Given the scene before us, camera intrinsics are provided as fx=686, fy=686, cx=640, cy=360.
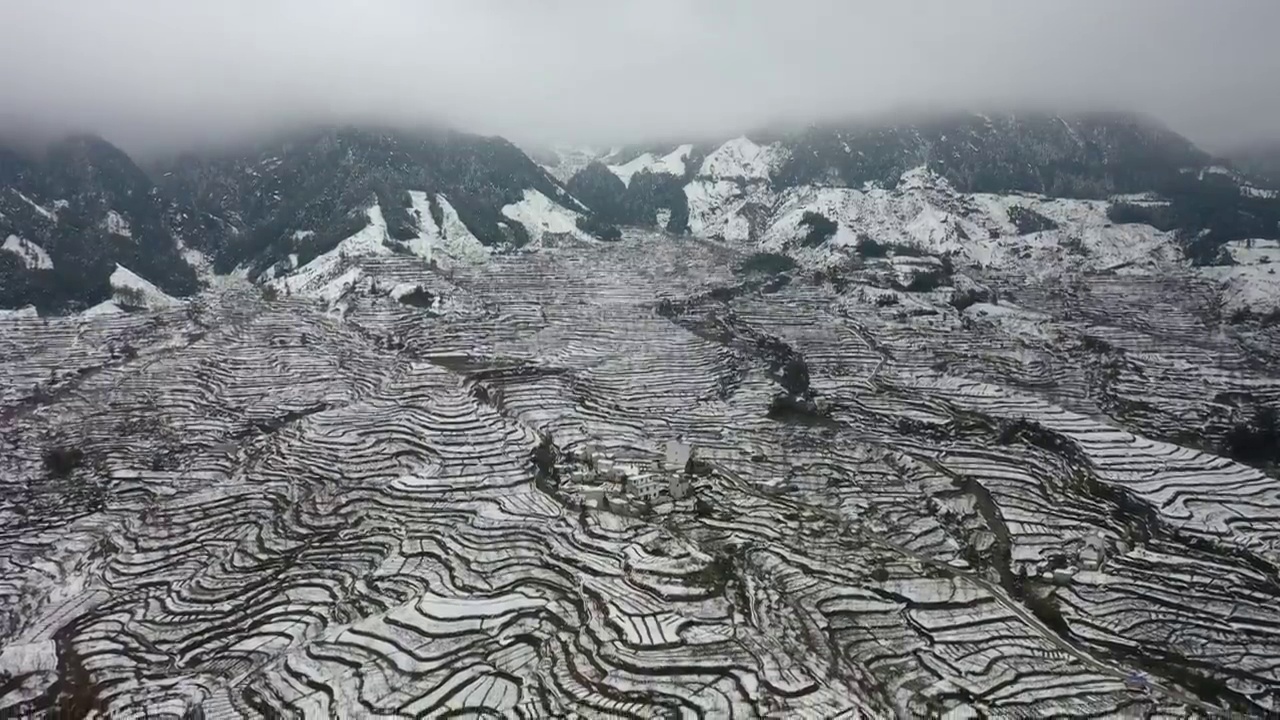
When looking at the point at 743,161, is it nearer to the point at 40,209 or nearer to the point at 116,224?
the point at 116,224

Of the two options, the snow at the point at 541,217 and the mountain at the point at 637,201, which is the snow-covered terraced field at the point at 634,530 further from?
the snow at the point at 541,217

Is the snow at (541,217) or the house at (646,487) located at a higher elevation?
the snow at (541,217)

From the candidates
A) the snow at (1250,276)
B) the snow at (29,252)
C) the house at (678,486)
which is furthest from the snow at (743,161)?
the house at (678,486)

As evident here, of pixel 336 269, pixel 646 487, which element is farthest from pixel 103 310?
pixel 646 487

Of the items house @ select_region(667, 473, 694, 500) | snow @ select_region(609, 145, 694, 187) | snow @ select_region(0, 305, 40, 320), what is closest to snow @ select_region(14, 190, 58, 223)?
snow @ select_region(0, 305, 40, 320)

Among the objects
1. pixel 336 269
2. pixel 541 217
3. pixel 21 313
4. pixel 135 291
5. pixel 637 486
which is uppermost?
pixel 541 217
